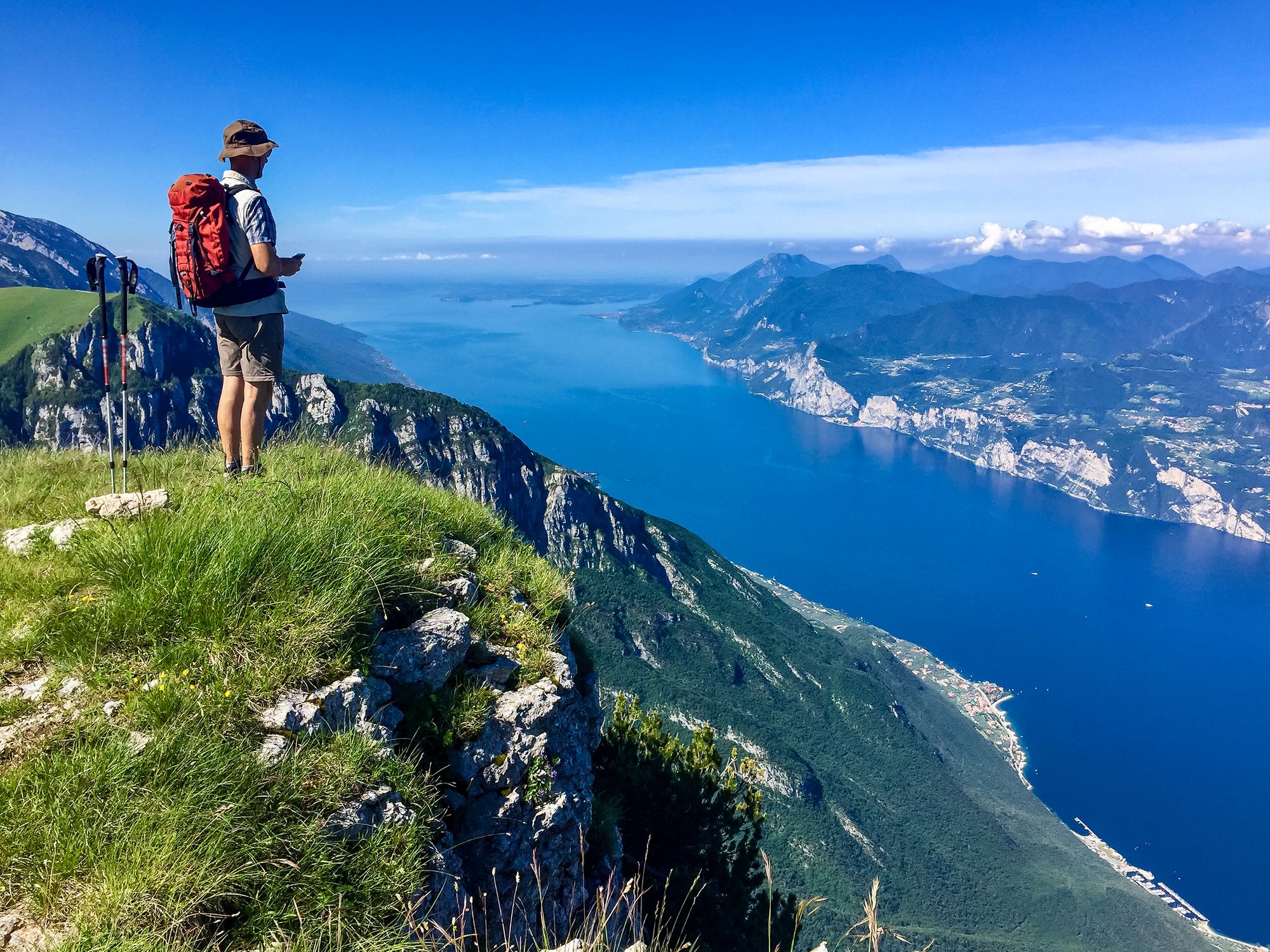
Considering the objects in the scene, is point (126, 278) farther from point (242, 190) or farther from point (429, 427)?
point (429, 427)

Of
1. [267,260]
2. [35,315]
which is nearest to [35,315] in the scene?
[35,315]

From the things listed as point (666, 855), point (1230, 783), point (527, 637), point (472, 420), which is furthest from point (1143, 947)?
point (472, 420)

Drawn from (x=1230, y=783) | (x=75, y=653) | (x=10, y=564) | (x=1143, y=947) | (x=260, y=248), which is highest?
(x=260, y=248)

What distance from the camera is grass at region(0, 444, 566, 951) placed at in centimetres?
321

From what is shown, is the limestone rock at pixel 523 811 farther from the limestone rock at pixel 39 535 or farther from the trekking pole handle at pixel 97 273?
the trekking pole handle at pixel 97 273

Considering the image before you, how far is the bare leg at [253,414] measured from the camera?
7527mm

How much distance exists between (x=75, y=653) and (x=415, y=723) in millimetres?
2315

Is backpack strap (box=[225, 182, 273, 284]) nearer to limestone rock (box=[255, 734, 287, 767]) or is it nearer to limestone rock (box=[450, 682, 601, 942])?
limestone rock (box=[255, 734, 287, 767])

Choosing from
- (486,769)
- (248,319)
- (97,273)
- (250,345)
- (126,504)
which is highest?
(97,273)

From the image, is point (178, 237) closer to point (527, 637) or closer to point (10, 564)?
point (10, 564)

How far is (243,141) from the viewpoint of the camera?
6809mm

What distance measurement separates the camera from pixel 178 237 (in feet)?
22.0

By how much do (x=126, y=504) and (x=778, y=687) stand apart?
5325 inches

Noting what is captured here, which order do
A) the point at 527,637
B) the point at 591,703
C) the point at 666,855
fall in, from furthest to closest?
the point at 666,855
the point at 591,703
the point at 527,637
